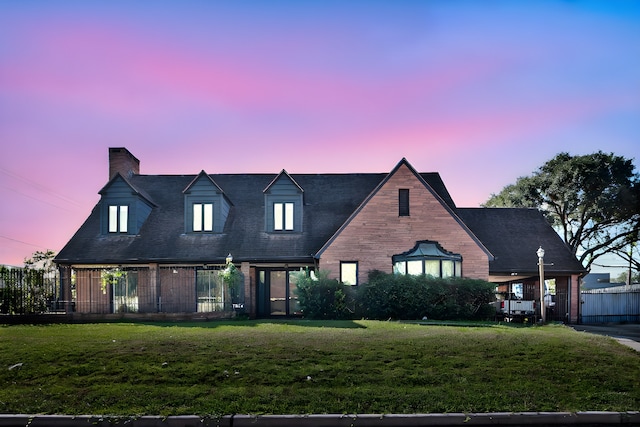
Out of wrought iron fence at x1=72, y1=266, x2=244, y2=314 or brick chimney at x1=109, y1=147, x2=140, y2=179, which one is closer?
wrought iron fence at x1=72, y1=266, x2=244, y2=314

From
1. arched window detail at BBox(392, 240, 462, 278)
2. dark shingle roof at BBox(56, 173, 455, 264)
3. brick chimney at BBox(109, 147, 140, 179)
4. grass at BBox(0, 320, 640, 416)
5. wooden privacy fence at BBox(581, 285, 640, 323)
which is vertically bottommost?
wooden privacy fence at BBox(581, 285, 640, 323)

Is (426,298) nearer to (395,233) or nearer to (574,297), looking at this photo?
(395,233)

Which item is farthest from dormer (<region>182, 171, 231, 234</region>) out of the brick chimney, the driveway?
the driveway

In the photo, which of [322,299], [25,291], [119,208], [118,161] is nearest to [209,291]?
[322,299]

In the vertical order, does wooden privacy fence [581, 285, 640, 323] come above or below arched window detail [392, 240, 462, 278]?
below

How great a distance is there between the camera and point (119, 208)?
29969mm

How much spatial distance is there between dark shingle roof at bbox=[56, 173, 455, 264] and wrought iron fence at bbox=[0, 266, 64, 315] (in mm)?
2881

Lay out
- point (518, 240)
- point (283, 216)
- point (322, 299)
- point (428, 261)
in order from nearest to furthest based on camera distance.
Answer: point (322, 299) → point (428, 261) → point (283, 216) → point (518, 240)

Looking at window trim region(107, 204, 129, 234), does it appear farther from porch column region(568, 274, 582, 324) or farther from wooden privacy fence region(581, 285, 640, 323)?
wooden privacy fence region(581, 285, 640, 323)

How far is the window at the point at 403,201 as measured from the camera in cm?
2748

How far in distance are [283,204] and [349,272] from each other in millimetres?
5410

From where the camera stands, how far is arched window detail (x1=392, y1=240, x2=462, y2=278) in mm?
26500

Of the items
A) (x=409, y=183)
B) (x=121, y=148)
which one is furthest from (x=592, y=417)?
(x=121, y=148)

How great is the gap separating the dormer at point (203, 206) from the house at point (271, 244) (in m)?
0.05
